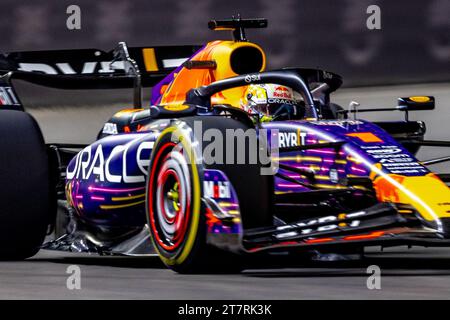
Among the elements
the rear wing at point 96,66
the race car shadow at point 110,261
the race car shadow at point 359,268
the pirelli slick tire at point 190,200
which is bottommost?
the race car shadow at point 110,261

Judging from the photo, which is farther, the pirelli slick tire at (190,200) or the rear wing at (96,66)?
the rear wing at (96,66)

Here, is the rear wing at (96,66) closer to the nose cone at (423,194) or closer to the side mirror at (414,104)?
the side mirror at (414,104)

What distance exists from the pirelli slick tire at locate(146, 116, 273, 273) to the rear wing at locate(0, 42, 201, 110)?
2595 mm

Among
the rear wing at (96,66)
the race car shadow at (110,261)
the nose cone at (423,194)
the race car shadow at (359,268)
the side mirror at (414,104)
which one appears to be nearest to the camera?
the nose cone at (423,194)

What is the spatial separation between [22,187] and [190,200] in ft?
7.12

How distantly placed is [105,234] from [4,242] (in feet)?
2.51

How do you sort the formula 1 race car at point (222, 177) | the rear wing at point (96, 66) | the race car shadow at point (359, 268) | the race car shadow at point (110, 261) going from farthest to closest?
the rear wing at point (96, 66) → the race car shadow at point (110, 261) → the race car shadow at point (359, 268) → the formula 1 race car at point (222, 177)

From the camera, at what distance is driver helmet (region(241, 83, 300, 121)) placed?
29.5 feet

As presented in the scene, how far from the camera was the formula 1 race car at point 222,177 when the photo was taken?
7.13m

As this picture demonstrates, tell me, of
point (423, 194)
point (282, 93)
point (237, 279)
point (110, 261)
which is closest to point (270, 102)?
point (282, 93)

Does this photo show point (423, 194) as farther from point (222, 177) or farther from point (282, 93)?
point (282, 93)

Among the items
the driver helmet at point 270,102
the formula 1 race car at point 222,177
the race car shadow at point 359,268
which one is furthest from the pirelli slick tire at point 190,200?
the driver helmet at point 270,102

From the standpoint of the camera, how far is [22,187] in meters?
9.02
